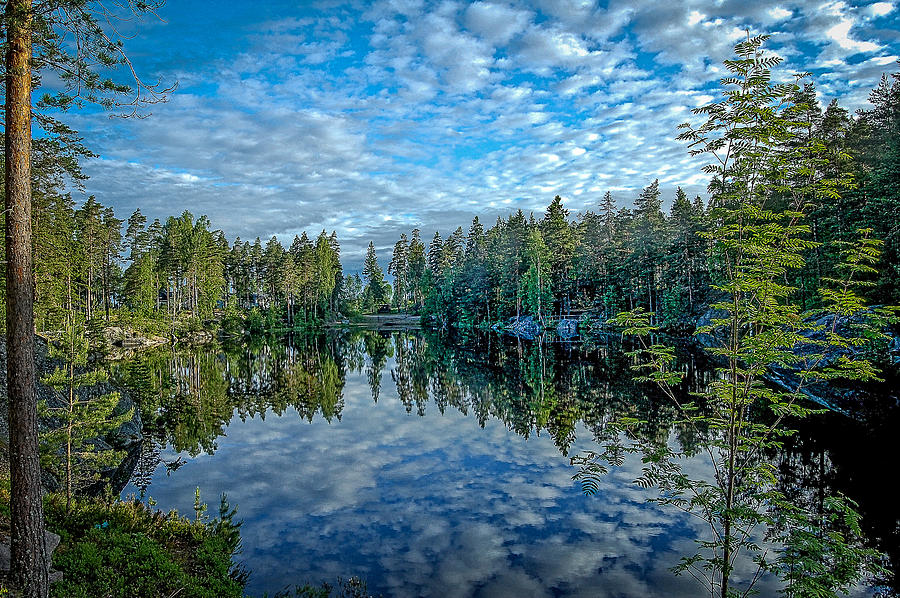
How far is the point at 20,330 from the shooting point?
681 centimetres

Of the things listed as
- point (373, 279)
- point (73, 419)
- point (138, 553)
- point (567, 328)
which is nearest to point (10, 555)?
point (138, 553)

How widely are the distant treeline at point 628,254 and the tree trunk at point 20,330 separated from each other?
34.1 metres

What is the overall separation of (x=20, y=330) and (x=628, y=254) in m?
59.2

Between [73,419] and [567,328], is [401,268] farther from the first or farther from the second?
[73,419]

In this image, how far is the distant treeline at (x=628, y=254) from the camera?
32750mm

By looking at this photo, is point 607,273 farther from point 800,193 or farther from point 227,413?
point 800,193

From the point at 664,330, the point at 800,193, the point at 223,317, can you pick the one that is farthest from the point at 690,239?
the point at 223,317

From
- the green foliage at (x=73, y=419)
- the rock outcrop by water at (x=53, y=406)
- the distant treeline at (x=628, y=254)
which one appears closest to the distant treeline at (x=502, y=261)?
the distant treeline at (x=628, y=254)

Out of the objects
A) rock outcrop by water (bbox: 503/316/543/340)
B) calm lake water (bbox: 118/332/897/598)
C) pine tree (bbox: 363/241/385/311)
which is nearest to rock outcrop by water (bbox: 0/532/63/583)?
calm lake water (bbox: 118/332/897/598)

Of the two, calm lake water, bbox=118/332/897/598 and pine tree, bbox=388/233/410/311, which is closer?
calm lake water, bbox=118/332/897/598

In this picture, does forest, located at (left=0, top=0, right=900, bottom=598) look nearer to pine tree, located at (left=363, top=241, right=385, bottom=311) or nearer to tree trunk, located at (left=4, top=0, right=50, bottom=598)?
tree trunk, located at (left=4, top=0, right=50, bottom=598)

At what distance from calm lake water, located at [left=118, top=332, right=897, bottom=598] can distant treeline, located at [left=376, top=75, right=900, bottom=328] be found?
15625 millimetres

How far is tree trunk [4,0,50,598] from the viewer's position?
6.75 metres

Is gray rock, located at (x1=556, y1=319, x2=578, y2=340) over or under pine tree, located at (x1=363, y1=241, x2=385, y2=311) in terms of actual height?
under
